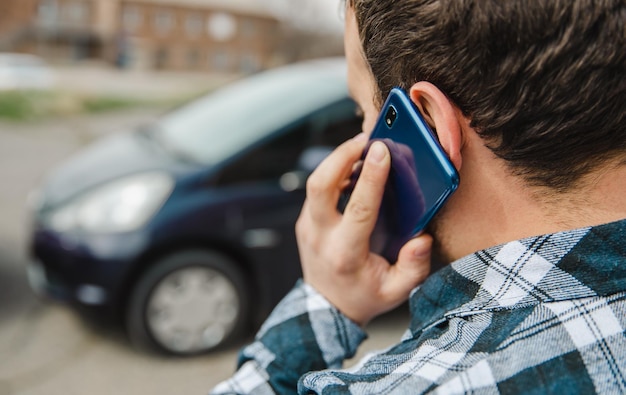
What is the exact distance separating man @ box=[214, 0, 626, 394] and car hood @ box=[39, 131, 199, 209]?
9.21 ft

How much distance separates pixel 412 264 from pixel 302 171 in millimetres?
2528

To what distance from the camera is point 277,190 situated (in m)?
3.58

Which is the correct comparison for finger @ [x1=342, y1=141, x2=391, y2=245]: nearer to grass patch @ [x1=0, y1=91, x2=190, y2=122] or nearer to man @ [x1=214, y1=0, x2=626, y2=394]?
man @ [x1=214, y1=0, x2=626, y2=394]

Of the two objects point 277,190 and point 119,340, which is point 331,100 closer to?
point 277,190

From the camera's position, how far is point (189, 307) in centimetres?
363

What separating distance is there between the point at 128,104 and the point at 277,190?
11544 millimetres

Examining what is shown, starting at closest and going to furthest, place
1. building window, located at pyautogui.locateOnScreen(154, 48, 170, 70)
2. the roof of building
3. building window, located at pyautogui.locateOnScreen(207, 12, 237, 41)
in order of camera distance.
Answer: the roof of building, building window, located at pyautogui.locateOnScreen(154, 48, 170, 70), building window, located at pyautogui.locateOnScreen(207, 12, 237, 41)

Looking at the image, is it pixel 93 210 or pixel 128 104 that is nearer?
pixel 93 210

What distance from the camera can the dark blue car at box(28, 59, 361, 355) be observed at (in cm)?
348

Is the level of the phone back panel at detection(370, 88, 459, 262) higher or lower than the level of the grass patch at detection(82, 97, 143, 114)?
higher

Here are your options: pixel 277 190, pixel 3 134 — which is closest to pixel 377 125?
pixel 277 190

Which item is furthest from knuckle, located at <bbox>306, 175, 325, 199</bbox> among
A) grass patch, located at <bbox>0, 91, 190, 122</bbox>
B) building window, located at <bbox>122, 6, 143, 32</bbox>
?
building window, located at <bbox>122, 6, 143, 32</bbox>

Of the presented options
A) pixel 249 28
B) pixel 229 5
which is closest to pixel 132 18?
pixel 229 5

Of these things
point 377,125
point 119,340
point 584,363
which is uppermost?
point 377,125
